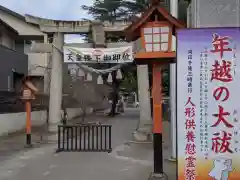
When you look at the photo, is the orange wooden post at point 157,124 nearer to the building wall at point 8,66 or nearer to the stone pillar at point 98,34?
the stone pillar at point 98,34

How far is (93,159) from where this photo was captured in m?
11.9

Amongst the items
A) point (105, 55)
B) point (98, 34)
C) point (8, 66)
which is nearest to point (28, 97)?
point (105, 55)

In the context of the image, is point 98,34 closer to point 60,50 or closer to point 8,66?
point 60,50

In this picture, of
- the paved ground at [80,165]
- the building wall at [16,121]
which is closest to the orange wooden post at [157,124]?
the paved ground at [80,165]

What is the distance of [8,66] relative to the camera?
24.5 m

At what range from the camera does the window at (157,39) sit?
324 inches

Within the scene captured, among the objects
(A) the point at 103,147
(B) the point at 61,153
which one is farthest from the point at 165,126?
(B) the point at 61,153

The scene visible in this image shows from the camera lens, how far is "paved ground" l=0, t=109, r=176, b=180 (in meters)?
9.59

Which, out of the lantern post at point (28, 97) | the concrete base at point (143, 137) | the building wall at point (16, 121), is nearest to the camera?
the lantern post at point (28, 97)

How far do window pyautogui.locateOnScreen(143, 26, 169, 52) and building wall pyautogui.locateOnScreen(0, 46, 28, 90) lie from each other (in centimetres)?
1643

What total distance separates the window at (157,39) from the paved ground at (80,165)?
309 cm

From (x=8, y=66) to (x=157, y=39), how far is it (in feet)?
59.2

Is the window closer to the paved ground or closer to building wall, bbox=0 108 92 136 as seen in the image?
the paved ground

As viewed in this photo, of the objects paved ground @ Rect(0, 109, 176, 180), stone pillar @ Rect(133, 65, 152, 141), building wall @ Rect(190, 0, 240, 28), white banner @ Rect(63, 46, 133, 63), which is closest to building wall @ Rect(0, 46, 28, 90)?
white banner @ Rect(63, 46, 133, 63)
